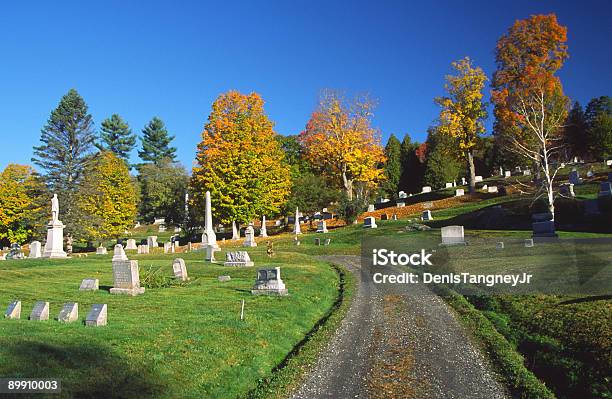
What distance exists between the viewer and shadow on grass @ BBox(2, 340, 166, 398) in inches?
273

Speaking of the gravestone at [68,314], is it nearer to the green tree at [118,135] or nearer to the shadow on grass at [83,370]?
the shadow on grass at [83,370]

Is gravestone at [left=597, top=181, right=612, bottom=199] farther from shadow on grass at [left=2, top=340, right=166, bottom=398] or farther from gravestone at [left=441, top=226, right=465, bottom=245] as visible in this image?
shadow on grass at [left=2, top=340, right=166, bottom=398]

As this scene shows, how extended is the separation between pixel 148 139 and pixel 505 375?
104735mm

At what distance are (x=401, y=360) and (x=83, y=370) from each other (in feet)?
20.1

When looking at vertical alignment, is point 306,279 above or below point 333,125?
below

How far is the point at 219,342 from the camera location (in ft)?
32.5

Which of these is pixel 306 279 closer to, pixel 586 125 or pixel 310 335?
pixel 310 335

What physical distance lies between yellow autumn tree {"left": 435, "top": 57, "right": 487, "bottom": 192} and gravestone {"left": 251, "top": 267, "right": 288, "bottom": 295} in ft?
122

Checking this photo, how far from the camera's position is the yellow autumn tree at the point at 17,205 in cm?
4847

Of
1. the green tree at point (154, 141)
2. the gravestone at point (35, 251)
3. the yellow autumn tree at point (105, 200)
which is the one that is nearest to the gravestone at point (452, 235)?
the gravestone at point (35, 251)

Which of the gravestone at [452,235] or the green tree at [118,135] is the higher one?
the green tree at [118,135]

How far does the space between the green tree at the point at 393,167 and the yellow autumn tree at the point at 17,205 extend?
5670 cm

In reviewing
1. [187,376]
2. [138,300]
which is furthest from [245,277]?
[187,376]

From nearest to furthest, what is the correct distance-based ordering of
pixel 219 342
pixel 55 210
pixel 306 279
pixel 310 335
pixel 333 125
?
1. pixel 219 342
2. pixel 310 335
3. pixel 306 279
4. pixel 55 210
5. pixel 333 125
